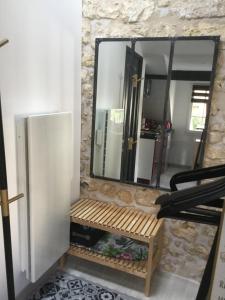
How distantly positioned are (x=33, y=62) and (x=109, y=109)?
74 cm

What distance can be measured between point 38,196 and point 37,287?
0.78 m

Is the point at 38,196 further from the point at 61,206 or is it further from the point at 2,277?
the point at 2,277

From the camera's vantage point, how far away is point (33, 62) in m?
1.61

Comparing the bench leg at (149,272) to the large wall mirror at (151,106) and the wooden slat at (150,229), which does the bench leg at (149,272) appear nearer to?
the wooden slat at (150,229)

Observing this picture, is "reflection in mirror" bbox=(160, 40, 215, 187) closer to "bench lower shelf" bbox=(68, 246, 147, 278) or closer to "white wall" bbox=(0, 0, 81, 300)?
"bench lower shelf" bbox=(68, 246, 147, 278)

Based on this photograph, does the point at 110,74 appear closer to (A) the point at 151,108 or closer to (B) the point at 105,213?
(A) the point at 151,108

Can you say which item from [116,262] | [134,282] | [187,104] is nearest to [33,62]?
[187,104]

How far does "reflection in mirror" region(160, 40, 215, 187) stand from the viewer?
179 cm

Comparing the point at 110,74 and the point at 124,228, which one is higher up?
the point at 110,74

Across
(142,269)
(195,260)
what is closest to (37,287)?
(142,269)

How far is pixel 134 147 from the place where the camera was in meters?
2.11

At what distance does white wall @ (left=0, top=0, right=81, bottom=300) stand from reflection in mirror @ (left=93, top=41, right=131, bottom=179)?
0.23 metres

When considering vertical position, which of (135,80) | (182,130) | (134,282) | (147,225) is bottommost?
(134,282)

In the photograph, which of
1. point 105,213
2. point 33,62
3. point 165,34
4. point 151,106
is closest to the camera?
point 33,62
